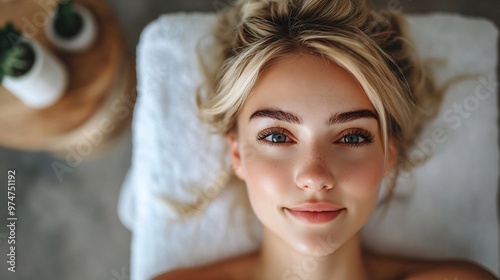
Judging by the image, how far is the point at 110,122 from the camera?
147cm

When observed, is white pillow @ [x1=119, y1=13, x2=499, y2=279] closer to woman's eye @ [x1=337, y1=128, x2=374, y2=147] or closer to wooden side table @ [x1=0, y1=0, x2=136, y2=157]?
wooden side table @ [x1=0, y1=0, x2=136, y2=157]

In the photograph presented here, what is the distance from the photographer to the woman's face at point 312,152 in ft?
2.99

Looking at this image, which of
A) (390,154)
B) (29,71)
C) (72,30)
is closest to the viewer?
(390,154)

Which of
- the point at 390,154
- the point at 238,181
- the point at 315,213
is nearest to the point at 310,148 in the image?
the point at 315,213

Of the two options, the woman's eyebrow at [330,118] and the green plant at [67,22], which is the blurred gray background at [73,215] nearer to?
the green plant at [67,22]

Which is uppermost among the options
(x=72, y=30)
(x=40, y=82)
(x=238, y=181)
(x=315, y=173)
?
(x=72, y=30)

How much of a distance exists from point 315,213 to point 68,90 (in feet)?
2.39

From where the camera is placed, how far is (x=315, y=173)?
2.93 ft

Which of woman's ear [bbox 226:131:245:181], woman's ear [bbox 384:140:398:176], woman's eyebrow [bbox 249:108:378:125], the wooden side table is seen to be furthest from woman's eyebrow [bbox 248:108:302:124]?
the wooden side table

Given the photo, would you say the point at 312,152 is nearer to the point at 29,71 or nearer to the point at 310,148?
the point at 310,148

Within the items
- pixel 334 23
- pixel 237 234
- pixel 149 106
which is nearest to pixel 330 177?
pixel 334 23

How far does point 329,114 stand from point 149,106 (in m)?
0.50

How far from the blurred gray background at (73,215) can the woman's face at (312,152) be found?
75 cm

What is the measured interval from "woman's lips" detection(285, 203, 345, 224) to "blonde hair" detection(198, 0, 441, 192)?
6.7 inches
